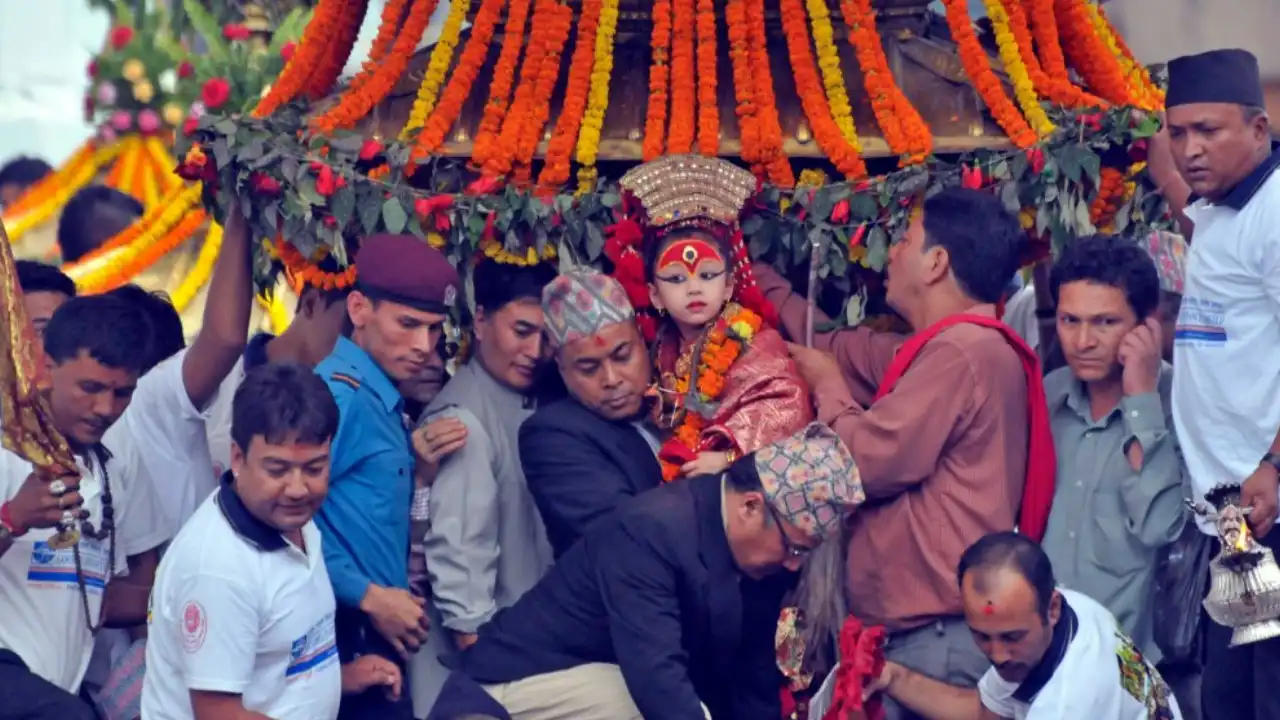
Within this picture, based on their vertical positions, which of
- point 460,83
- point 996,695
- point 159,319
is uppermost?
point 460,83

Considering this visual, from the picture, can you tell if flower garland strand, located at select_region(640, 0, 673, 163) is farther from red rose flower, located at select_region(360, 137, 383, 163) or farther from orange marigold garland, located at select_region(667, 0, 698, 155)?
red rose flower, located at select_region(360, 137, 383, 163)

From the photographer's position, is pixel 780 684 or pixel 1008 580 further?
pixel 780 684

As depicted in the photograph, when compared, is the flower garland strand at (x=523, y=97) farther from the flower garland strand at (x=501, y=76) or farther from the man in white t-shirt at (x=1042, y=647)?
the man in white t-shirt at (x=1042, y=647)

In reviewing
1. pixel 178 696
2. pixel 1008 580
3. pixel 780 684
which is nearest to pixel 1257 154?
pixel 1008 580

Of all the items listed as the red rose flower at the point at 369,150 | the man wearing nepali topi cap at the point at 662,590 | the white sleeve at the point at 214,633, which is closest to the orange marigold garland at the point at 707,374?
the man wearing nepali topi cap at the point at 662,590

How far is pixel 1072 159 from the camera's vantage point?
17.6ft

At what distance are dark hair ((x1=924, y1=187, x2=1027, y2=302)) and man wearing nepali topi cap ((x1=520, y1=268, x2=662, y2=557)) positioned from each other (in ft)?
2.86

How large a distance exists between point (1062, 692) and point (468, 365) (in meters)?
2.00

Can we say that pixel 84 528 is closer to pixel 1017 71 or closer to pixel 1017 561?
pixel 1017 561

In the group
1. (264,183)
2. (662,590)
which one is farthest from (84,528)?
(662,590)

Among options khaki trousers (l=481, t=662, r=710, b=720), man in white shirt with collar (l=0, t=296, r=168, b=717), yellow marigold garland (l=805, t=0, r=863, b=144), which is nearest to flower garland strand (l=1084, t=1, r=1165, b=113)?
yellow marigold garland (l=805, t=0, r=863, b=144)

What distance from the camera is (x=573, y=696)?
4758mm

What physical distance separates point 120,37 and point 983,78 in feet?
19.8

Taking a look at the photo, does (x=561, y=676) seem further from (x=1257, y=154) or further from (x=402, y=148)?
(x=1257, y=154)
